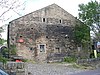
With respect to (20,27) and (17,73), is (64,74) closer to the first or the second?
(17,73)

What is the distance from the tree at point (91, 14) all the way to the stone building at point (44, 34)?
2.26 meters

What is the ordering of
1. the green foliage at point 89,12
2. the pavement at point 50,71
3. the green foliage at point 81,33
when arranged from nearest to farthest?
the pavement at point 50,71 → the green foliage at point 81,33 → the green foliage at point 89,12

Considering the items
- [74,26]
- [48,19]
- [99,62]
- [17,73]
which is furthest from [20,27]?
[17,73]

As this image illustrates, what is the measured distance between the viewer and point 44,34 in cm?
3562

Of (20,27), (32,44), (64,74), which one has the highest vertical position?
(20,27)

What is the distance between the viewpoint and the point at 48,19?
119ft

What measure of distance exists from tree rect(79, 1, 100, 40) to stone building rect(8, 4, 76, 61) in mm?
2264

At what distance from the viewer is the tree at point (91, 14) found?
127 ft

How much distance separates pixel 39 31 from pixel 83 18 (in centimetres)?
761

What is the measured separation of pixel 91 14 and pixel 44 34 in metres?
8.23

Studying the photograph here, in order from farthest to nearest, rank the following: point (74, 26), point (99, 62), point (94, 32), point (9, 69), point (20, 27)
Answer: point (94, 32)
point (74, 26)
point (20, 27)
point (99, 62)
point (9, 69)

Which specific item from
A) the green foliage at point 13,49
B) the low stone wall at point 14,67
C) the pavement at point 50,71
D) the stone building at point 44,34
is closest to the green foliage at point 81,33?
the stone building at point 44,34

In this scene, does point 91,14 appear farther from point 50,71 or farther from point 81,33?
point 50,71

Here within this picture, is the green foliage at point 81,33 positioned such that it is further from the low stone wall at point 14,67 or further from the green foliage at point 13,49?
the low stone wall at point 14,67
